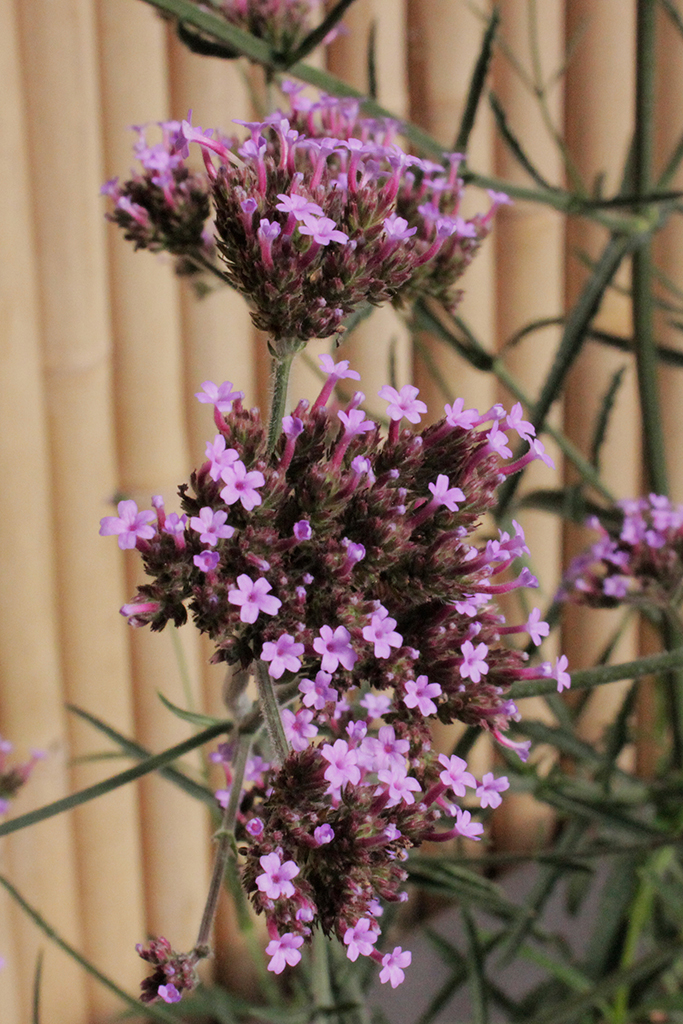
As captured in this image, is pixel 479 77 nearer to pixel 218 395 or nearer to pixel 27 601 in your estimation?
pixel 218 395

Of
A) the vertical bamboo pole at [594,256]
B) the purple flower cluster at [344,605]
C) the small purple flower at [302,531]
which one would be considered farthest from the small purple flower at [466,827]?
the vertical bamboo pole at [594,256]

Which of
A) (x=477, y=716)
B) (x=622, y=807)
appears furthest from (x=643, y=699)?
(x=477, y=716)

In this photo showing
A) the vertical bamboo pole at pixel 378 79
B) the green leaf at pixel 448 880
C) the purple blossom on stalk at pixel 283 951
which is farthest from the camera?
the vertical bamboo pole at pixel 378 79

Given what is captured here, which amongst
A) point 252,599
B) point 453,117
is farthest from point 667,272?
point 252,599

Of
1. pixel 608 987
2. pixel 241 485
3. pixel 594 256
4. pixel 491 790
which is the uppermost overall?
pixel 594 256

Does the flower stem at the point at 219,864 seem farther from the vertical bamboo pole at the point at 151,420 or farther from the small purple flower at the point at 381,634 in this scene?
the vertical bamboo pole at the point at 151,420

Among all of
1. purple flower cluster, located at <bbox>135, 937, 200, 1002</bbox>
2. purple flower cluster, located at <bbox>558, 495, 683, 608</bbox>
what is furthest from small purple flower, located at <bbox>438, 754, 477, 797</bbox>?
purple flower cluster, located at <bbox>558, 495, 683, 608</bbox>
